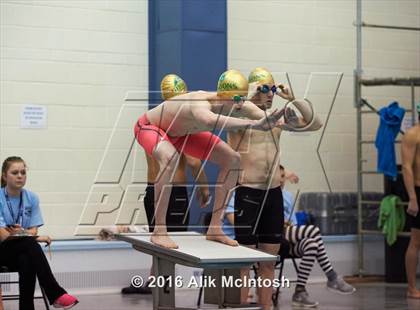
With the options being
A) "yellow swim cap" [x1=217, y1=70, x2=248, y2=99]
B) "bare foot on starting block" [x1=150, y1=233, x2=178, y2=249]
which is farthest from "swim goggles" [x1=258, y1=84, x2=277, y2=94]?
"bare foot on starting block" [x1=150, y1=233, x2=178, y2=249]

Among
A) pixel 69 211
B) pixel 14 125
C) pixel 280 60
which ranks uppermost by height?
pixel 280 60

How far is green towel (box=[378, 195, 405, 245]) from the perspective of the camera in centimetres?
958

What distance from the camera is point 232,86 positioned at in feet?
19.8

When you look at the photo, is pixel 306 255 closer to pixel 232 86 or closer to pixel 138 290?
pixel 138 290

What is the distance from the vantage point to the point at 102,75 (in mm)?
9359

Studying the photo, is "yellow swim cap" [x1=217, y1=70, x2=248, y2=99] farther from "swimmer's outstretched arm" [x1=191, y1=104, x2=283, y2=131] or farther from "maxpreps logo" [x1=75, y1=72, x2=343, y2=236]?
"maxpreps logo" [x1=75, y1=72, x2=343, y2=236]

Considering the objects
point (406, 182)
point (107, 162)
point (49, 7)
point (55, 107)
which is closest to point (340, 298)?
point (406, 182)

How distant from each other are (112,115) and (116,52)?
2.05ft

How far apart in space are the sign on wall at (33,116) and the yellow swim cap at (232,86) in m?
3.36

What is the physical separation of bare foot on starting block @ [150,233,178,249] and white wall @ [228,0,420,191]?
164 inches

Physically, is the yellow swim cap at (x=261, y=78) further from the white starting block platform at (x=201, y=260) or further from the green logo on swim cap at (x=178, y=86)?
the white starting block platform at (x=201, y=260)

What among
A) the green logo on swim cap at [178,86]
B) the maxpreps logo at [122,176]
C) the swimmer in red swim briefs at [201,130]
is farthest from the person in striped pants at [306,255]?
the swimmer in red swim briefs at [201,130]

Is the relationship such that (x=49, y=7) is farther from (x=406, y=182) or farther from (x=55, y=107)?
(x=406, y=182)

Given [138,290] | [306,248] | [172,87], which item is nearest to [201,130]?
[172,87]
